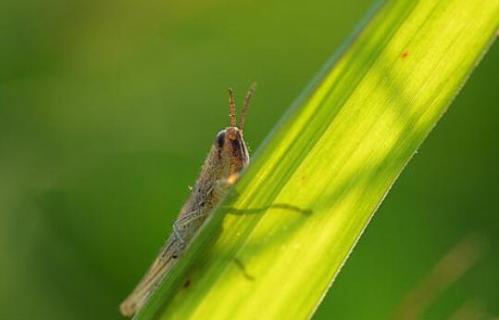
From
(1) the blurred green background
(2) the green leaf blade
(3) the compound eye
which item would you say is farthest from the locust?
(2) the green leaf blade

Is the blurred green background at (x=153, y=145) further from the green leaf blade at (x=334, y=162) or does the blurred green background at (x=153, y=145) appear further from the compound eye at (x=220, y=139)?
the green leaf blade at (x=334, y=162)

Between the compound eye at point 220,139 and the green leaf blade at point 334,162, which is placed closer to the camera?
the green leaf blade at point 334,162

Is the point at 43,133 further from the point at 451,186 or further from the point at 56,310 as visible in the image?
the point at 451,186

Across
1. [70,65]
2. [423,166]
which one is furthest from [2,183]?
[423,166]

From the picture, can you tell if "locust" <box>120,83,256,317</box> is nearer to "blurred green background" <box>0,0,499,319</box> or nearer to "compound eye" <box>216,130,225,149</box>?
"compound eye" <box>216,130,225,149</box>

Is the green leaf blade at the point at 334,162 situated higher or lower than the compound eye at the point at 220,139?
higher

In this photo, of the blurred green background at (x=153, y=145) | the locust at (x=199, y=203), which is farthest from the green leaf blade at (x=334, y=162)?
the blurred green background at (x=153, y=145)

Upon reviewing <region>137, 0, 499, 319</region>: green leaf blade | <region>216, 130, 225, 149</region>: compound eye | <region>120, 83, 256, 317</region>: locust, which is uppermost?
<region>137, 0, 499, 319</region>: green leaf blade
